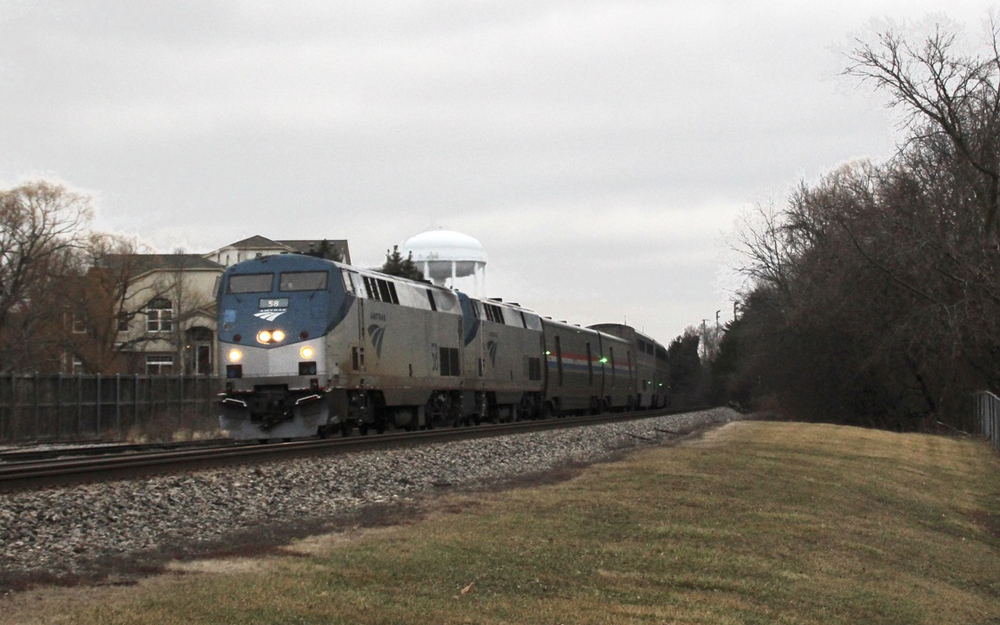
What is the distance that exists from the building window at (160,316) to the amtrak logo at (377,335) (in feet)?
173

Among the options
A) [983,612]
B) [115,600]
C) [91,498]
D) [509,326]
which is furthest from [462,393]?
[115,600]

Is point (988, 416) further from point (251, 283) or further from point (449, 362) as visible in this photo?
point (251, 283)

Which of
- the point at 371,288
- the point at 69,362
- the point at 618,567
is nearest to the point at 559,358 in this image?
the point at 371,288

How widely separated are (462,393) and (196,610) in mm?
25974

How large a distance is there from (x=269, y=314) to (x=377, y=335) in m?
2.89

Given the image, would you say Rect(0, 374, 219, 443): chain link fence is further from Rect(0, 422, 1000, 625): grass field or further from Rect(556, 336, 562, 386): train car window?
Rect(0, 422, 1000, 625): grass field

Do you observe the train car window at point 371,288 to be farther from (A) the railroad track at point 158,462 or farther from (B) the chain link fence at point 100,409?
(B) the chain link fence at point 100,409

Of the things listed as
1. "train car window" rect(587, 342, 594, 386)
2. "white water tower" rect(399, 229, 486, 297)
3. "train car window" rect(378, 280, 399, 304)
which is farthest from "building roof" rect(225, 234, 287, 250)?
"train car window" rect(378, 280, 399, 304)

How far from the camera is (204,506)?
1413cm

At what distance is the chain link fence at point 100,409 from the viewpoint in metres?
31.1

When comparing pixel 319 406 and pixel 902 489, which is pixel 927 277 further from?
pixel 319 406

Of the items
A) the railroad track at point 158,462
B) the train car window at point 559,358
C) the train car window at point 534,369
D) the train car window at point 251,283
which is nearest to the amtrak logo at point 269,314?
the train car window at point 251,283

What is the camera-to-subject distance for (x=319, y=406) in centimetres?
2433

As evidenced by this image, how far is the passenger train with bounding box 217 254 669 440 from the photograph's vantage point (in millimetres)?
24344
